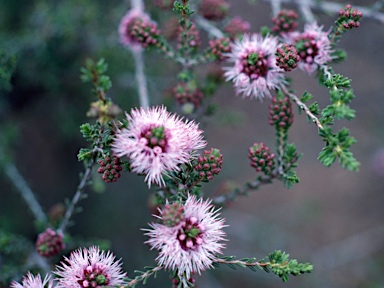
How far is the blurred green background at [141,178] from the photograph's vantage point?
4059 millimetres

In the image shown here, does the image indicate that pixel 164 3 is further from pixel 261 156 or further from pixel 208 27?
pixel 261 156

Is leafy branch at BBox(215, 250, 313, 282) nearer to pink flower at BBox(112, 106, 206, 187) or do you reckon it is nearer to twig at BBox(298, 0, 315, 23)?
pink flower at BBox(112, 106, 206, 187)

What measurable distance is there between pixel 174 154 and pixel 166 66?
3433mm

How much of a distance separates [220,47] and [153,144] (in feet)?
3.29

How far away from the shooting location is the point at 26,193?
10.4ft

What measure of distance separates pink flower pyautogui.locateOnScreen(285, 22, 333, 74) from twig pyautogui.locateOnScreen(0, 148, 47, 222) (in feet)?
6.59

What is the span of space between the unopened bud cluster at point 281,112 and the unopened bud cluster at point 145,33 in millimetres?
812

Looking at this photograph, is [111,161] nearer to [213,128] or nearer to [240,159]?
[240,159]

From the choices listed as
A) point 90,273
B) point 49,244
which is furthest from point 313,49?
point 49,244

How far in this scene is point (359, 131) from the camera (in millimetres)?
6289

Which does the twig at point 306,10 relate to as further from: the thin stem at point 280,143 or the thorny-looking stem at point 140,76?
the thorny-looking stem at point 140,76

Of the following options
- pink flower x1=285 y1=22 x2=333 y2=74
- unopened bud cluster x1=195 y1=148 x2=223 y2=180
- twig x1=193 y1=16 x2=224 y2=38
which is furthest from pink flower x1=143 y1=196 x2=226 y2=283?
twig x1=193 y1=16 x2=224 y2=38

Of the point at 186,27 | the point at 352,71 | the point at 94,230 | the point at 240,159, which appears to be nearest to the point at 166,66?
the point at 240,159

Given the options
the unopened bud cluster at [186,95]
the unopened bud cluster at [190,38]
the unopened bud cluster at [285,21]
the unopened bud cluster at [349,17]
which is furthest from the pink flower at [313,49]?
the unopened bud cluster at [186,95]
